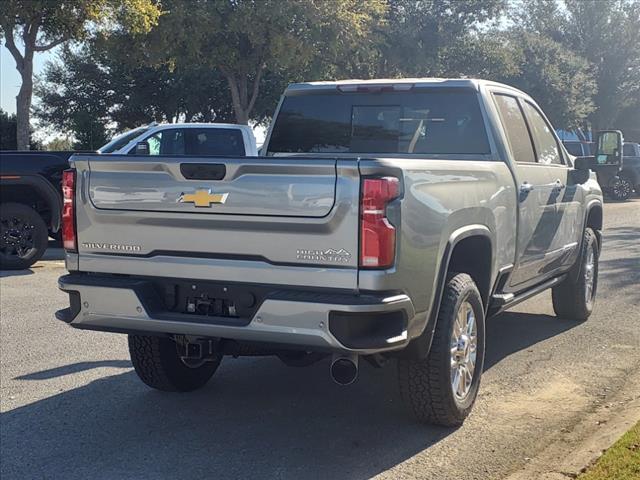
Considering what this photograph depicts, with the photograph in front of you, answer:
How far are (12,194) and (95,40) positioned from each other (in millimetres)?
11658

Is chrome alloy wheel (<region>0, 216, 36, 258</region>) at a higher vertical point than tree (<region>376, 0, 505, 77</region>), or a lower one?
lower

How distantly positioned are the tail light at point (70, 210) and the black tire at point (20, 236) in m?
6.95

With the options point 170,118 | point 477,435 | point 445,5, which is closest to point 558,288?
point 477,435

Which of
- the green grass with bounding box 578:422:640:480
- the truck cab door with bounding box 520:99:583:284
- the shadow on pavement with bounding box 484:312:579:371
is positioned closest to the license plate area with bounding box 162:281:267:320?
the green grass with bounding box 578:422:640:480

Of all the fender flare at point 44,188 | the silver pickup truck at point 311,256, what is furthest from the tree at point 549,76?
the silver pickup truck at point 311,256

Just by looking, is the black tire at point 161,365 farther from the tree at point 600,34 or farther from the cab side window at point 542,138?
the tree at point 600,34

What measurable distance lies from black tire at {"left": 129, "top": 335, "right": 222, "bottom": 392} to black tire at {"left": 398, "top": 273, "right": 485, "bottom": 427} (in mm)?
1402

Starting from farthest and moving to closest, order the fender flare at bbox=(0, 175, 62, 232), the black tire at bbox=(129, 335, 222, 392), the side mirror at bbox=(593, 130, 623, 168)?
1. the fender flare at bbox=(0, 175, 62, 232)
2. the side mirror at bbox=(593, 130, 623, 168)
3. the black tire at bbox=(129, 335, 222, 392)

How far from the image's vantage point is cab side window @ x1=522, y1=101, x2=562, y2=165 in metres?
6.86

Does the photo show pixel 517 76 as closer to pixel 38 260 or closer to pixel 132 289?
pixel 38 260

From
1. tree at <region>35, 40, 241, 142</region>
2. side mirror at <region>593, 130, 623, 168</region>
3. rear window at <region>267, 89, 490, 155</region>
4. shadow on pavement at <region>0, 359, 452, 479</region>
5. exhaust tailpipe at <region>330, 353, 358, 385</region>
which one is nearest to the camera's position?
exhaust tailpipe at <region>330, 353, 358, 385</region>

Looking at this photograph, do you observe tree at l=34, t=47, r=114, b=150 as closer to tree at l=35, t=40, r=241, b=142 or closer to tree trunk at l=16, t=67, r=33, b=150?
tree at l=35, t=40, r=241, b=142

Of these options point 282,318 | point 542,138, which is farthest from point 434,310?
point 542,138

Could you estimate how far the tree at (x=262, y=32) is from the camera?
2225cm
